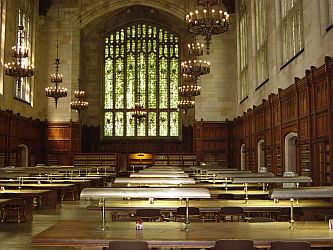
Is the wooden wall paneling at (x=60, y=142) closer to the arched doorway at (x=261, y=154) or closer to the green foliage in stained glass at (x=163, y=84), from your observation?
the green foliage in stained glass at (x=163, y=84)

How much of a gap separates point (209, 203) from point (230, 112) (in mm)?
19624

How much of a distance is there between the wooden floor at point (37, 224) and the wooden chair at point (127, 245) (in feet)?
14.0

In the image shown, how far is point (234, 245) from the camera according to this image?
445 cm

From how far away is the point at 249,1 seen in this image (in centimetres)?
2320

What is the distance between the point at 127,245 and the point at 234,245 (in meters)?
0.96

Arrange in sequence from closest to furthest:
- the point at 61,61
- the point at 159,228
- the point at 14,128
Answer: the point at 159,228
the point at 14,128
the point at 61,61

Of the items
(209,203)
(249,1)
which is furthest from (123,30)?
(209,203)

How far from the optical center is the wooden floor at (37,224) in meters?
8.77

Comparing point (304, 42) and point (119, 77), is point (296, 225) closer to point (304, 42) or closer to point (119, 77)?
point (304, 42)

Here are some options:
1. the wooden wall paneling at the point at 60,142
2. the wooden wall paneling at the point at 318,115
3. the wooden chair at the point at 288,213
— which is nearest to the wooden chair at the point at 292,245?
the wooden chair at the point at 288,213

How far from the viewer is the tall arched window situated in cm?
3173

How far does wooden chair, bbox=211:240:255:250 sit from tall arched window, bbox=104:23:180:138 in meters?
27.1

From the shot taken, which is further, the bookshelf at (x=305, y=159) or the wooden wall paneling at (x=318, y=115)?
the bookshelf at (x=305, y=159)

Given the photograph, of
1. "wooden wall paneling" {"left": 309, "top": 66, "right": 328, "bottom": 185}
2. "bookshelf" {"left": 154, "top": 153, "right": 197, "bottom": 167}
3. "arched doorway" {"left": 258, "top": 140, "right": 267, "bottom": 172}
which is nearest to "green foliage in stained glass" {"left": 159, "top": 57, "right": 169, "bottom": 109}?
"bookshelf" {"left": 154, "top": 153, "right": 197, "bottom": 167}
